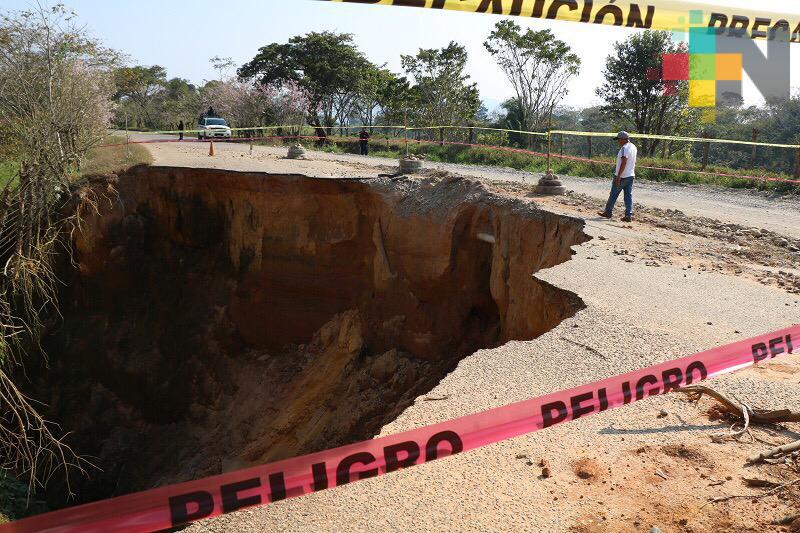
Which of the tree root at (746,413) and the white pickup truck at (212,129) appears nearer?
the tree root at (746,413)

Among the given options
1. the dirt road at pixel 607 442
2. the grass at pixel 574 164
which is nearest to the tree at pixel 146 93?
the grass at pixel 574 164

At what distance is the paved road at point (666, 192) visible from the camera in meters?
12.4

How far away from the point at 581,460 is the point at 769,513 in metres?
1.00

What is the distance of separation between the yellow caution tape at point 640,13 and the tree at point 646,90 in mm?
21660

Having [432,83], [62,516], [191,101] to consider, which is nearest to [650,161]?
[432,83]

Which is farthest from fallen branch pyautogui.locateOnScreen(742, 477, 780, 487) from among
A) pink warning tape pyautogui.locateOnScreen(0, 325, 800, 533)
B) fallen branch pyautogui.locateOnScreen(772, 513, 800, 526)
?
pink warning tape pyautogui.locateOnScreen(0, 325, 800, 533)

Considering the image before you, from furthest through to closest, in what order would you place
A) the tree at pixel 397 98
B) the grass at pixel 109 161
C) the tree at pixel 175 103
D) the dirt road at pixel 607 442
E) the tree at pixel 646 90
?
the tree at pixel 175 103 < the tree at pixel 397 98 < the tree at pixel 646 90 < the grass at pixel 109 161 < the dirt road at pixel 607 442

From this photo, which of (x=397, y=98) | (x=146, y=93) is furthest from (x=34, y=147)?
(x=146, y=93)

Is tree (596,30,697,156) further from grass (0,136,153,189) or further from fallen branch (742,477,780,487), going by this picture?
fallen branch (742,477,780,487)

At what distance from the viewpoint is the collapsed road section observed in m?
11.8

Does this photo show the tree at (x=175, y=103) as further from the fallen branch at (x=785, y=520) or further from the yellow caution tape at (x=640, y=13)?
the fallen branch at (x=785, y=520)

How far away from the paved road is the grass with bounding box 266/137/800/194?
25.7 inches

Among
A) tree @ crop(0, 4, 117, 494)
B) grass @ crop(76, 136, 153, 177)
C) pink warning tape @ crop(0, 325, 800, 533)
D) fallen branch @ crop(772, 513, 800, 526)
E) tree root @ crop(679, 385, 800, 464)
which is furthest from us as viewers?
grass @ crop(76, 136, 153, 177)

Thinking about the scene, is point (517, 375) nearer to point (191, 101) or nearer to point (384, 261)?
point (384, 261)
